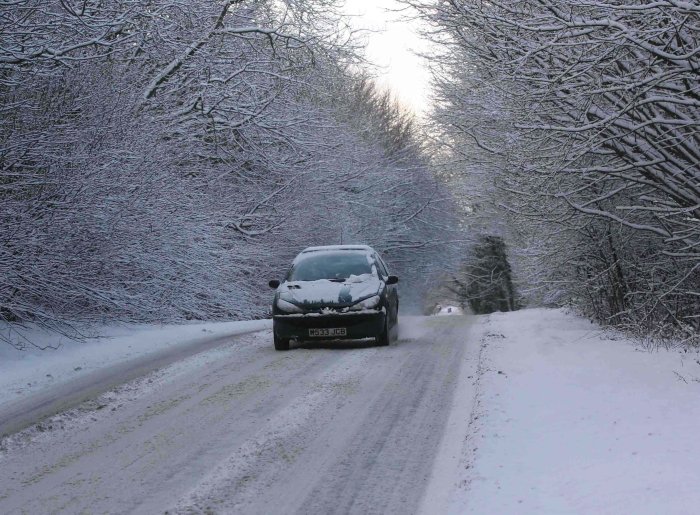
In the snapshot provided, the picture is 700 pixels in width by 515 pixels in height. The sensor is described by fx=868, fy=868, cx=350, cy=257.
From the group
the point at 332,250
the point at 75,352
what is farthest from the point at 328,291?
the point at 75,352

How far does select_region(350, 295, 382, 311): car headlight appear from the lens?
47.3 ft

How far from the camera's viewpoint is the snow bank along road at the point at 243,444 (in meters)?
5.85

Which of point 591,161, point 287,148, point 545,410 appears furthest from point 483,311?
point 545,410

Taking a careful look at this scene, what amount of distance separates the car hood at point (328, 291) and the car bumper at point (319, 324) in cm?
22

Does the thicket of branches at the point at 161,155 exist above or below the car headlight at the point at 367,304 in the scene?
above

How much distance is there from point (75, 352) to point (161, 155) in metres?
4.68

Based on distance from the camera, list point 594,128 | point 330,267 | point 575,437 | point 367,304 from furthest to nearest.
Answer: point 330,267, point 367,304, point 594,128, point 575,437

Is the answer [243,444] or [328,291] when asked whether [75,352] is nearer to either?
[328,291]

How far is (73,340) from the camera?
15.3 m

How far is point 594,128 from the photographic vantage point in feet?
36.1

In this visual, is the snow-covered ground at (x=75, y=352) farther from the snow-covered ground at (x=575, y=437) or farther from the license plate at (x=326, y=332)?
the snow-covered ground at (x=575, y=437)

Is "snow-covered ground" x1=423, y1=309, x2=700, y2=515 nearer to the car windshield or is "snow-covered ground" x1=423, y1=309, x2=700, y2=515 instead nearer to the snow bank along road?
the snow bank along road

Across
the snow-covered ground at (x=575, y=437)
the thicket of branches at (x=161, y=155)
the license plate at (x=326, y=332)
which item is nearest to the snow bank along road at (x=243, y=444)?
the snow-covered ground at (x=575, y=437)

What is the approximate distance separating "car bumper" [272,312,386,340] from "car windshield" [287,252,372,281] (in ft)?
3.64
